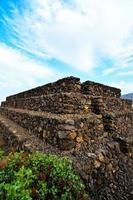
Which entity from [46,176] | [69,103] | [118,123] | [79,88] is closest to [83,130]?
[69,103]

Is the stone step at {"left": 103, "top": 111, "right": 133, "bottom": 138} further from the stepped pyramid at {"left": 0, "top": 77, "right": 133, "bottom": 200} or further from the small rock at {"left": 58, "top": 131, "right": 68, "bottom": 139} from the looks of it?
the small rock at {"left": 58, "top": 131, "right": 68, "bottom": 139}

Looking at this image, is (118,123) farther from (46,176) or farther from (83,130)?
Result: (46,176)

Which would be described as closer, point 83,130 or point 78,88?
point 83,130

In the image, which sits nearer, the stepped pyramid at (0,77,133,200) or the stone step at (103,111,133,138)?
the stepped pyramid at (0,77,133,200)

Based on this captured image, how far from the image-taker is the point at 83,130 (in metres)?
8.79

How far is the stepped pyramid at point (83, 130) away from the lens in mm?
7879

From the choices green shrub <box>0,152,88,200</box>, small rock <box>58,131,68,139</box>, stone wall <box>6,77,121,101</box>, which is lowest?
green shrub <box>0,152,88,200</box>

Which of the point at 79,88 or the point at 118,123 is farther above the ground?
the point at 79,88

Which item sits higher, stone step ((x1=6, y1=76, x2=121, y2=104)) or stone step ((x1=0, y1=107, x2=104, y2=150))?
stone step ((x1=6, y1=76, x2=121, y2=104))

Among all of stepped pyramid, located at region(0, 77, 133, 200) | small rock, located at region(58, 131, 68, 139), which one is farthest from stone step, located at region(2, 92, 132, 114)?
small rock, located at region(58, 131, 68, 139)

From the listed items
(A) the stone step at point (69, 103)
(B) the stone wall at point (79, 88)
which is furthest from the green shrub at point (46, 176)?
(B) the stone wall at point (79, 88)

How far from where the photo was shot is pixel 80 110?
10.4 metres

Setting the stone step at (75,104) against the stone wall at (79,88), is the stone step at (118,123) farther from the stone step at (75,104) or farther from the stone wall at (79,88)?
the stone wall at (79,88)

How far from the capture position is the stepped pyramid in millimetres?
7879
